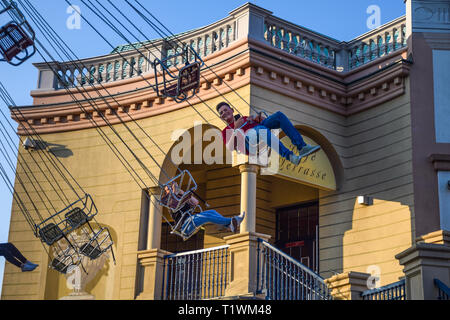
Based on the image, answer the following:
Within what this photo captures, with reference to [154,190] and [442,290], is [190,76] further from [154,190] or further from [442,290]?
[442,290]

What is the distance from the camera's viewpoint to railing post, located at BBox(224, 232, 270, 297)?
11.9 metres

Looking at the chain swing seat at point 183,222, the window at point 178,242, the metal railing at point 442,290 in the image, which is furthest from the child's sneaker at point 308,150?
the window at point 178,242

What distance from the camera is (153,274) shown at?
13.6 m

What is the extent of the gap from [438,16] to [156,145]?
6.04m

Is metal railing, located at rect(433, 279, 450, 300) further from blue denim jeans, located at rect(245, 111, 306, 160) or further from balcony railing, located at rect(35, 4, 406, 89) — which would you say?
balcony railing, located at rect(35, 4, 406, 89)

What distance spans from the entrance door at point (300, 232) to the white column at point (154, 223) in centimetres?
295

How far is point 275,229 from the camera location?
16672mm

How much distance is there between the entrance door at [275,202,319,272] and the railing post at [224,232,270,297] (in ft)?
11.9

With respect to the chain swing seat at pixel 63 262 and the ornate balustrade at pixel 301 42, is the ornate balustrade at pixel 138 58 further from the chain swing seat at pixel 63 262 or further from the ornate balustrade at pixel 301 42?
the chain swing seat at pixel 63 262

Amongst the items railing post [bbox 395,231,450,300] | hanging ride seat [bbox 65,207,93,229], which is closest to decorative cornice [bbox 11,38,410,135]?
hanging ride seat [bbox 65,207,93,229]

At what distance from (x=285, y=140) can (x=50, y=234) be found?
4697 mm

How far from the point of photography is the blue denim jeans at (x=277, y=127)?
485 inches

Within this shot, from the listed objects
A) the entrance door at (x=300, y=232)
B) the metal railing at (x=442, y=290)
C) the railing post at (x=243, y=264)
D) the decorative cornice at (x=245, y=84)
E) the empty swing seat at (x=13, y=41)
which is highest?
the decorative cornice at (x=245, y=84)

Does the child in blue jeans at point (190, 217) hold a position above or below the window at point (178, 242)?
below
